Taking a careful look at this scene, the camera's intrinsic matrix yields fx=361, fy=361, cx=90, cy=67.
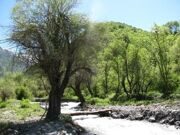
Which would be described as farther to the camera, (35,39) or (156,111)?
(156,111)

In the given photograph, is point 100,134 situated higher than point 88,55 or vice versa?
point 88,55

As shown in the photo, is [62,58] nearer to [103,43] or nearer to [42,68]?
[42,68]

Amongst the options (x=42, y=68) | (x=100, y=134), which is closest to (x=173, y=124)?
(x=100, y=134)

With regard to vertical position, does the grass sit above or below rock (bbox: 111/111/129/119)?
above

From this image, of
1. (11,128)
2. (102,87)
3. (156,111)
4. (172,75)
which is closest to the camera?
(11,128)

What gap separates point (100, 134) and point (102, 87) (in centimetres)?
6977

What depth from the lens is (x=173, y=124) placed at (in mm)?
32219

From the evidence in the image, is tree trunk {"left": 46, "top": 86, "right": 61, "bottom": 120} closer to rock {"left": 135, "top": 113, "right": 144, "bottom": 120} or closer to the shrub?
rock {"left": 135, "top": 113, "right": 144, "bottom": 120}

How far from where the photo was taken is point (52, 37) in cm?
3256

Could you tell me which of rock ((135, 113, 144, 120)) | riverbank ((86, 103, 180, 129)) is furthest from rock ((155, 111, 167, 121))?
rock ((135, 113, 144, 120))

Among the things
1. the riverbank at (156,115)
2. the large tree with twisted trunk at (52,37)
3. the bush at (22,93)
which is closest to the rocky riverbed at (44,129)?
the large tree with twisted trunk at (52,37)

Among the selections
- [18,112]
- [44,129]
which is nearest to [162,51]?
[18,112]

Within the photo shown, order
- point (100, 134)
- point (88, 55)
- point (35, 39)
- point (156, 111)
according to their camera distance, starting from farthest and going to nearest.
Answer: point (156, 111), point (88, 55), point (35, 39), point (100, 134)

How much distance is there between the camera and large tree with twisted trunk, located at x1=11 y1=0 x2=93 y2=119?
31.8 metres
